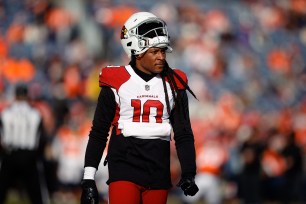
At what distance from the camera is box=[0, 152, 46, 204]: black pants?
932 cm

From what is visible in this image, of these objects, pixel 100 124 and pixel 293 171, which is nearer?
pixel 100 124

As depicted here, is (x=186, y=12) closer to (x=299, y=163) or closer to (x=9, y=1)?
(x=9, y=1)

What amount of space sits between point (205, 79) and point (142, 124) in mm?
14123

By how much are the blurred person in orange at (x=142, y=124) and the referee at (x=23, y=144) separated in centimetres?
446

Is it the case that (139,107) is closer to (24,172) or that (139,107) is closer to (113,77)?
(113,77)

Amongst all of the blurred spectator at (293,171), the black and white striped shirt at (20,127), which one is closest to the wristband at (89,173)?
the black and white striped shirt at (20,127)

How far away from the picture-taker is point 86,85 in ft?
53.9

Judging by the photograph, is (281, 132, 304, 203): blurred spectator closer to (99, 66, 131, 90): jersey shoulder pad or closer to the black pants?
the black pants

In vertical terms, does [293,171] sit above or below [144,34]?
above

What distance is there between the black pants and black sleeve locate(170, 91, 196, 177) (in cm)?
458

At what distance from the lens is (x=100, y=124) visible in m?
5.00

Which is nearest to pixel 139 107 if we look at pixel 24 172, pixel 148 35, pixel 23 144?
pixel 148 35

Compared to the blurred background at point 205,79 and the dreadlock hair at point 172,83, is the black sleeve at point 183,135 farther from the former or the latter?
the blurred background at point 205,79

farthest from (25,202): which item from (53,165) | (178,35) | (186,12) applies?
(186,12)
